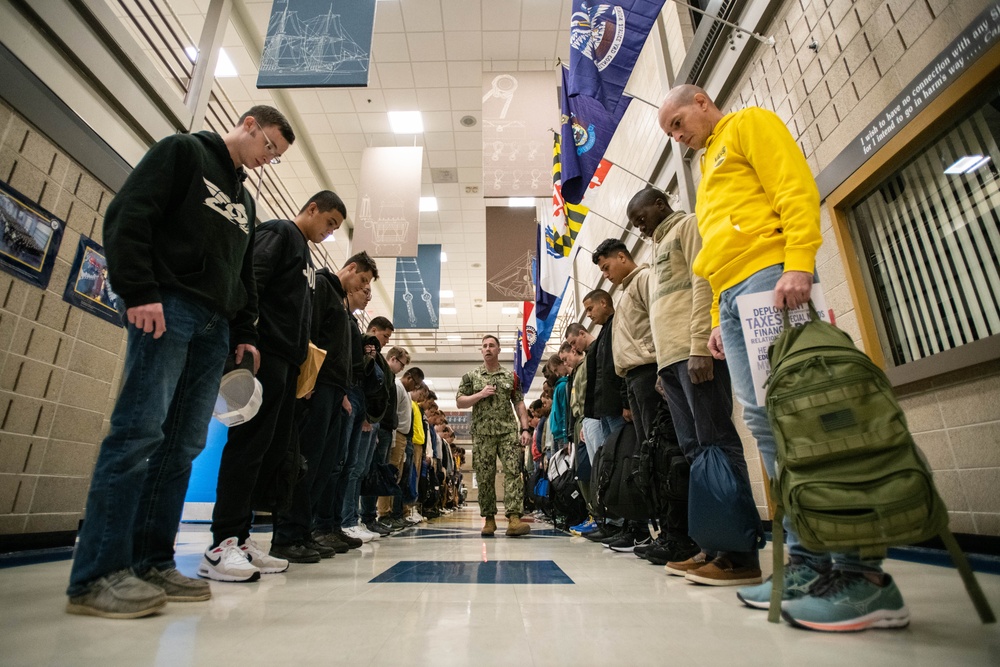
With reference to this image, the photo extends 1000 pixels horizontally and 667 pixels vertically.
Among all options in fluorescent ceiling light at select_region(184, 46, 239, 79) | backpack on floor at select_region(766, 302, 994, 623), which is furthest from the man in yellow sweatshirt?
fluorescent ceiling light at select_region(184, 46, 239, 79)

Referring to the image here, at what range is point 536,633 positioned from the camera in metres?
1.04

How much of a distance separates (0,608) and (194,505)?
4210mm

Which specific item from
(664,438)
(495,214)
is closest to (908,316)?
(664,438)

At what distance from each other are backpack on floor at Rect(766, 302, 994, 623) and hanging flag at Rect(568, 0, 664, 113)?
2.75 metres

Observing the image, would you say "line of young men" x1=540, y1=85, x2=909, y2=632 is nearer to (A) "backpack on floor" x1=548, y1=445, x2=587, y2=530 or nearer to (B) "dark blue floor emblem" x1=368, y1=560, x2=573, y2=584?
(B) "dark blue floor emblem" x1=368, y1=560, x2=573, y2=584

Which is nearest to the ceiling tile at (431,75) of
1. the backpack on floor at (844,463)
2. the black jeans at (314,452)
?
the black jeans at (314,452)

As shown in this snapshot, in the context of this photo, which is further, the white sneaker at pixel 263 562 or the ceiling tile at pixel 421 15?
the ceiling tile at pixel 421 15

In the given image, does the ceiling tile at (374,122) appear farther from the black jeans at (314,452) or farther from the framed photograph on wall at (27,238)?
the black jeans at (314,452)

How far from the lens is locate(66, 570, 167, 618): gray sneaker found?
1137 mm

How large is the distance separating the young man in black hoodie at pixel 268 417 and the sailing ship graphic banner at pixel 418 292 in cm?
684

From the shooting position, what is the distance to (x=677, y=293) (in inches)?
80.4

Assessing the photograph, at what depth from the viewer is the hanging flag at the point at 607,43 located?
122 inches

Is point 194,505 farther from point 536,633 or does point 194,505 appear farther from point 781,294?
point 781,294

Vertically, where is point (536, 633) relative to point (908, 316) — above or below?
below
